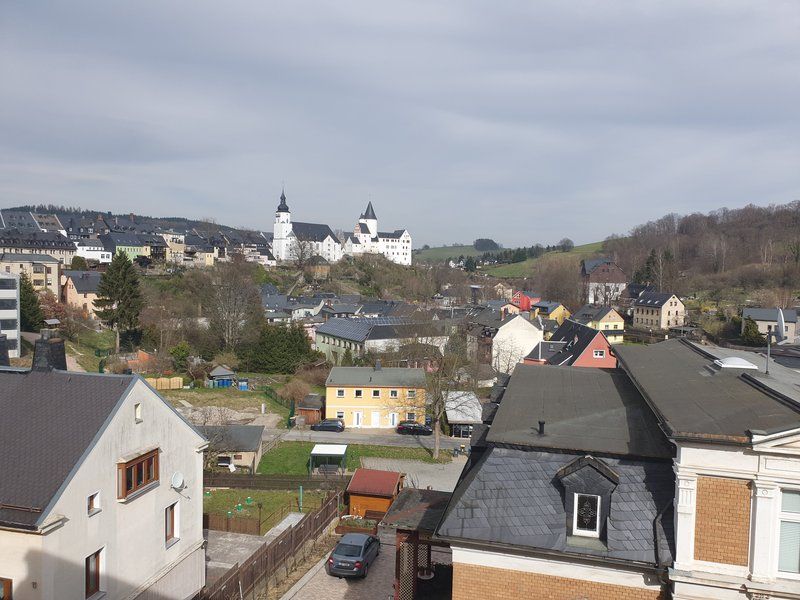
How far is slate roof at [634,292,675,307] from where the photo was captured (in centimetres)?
7381

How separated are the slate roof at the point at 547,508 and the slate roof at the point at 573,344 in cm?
3457

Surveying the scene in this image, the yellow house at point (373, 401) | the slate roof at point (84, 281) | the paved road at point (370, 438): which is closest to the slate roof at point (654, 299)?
the yellow house at point (373, 401)

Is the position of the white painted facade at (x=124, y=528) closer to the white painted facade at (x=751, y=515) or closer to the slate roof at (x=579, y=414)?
the slate roof at (x=579, y=414)

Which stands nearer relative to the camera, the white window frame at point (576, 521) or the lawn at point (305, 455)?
the white window frame at point (576, 521)

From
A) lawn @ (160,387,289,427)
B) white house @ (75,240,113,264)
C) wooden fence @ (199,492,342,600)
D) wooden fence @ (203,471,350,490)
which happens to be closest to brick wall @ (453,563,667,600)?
wooden fence @ (199,492,342,600)

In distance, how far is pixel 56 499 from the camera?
32.5ft

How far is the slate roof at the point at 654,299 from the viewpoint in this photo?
7381cm

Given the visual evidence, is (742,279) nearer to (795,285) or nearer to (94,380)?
(795,285)

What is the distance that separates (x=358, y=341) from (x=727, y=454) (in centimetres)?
4364

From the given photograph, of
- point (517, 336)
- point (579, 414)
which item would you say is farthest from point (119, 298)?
point (579, 414)

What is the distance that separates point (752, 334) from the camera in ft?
195

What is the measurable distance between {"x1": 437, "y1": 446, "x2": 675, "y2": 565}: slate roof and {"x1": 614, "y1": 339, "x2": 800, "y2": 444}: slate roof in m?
0.90

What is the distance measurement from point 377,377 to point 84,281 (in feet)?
134

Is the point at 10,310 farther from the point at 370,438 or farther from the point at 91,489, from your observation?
the point at 91,489
